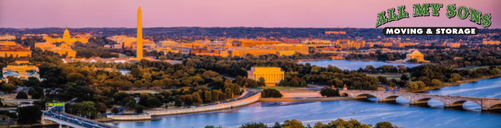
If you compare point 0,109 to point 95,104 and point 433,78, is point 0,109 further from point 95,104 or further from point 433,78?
point 433,78

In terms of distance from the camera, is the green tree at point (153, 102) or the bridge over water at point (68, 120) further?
the green tree at point (153, 102)

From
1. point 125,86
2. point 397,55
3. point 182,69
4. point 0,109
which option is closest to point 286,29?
point 397,55

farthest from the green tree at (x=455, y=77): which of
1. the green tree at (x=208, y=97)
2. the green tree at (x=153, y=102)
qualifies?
the green tree at (x=153, y=102)

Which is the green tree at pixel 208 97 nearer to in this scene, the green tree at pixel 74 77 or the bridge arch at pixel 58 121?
the bridge arch at pixel 58 121

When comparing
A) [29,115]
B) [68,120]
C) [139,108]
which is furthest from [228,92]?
[29,115]

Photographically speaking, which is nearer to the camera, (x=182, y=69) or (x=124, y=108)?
(x=124, y=108)

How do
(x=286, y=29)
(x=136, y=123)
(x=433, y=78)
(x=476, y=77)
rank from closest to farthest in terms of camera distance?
(x=136, y=123)
(x=433, y=78)
(x=476, y=77)
(x=286, y=29)

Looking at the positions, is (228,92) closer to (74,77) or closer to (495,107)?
(74,77)
